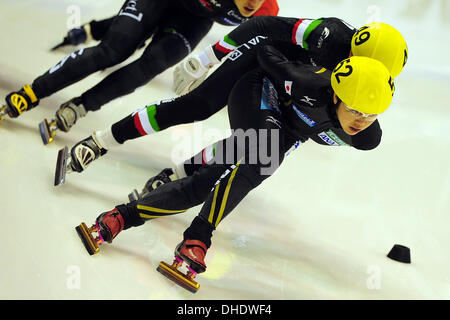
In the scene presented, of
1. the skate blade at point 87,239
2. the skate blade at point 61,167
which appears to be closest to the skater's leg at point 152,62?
the skate blade at point 61,167

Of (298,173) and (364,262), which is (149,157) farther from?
(364,262)

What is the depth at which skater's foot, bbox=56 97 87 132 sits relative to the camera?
3.62m

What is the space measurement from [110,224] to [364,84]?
4.23ft

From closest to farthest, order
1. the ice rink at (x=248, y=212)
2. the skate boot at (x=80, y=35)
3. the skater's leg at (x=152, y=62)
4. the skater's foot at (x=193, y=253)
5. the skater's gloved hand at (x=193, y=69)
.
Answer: the skater's foot at (x=193, y=253) → the ice rink at (x=248, y=212) → the skater's gloved hand at (x=193, y=69) → the skater's leg at (x=152, y=62) → the skate boot at (x=80, y=35)

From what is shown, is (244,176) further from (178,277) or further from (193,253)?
(178,277)

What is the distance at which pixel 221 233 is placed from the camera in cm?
315

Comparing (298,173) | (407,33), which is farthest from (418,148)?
(407,33)

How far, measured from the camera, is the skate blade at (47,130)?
351 cm

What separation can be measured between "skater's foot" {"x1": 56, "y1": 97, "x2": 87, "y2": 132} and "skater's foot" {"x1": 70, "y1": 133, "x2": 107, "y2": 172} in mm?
567

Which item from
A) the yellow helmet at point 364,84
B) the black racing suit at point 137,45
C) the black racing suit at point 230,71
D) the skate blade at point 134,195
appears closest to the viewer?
the yellow helmet at point 364,84

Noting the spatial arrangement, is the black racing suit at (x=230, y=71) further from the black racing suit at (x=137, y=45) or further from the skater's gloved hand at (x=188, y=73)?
the black racing suit at (x=137, y=45)

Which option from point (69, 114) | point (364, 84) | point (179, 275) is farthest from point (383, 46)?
point (69, 114)

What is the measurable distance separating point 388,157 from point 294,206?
970mm
